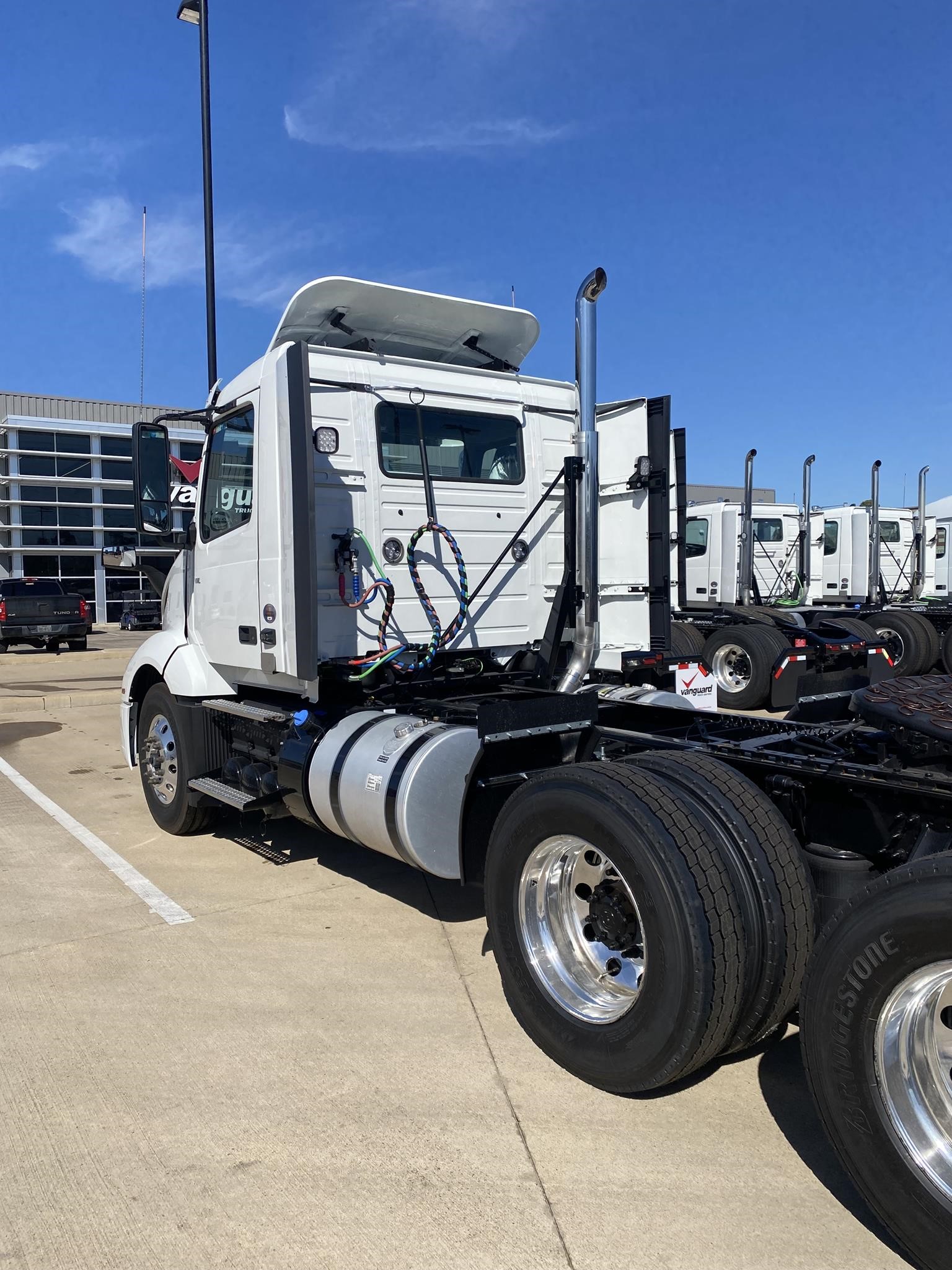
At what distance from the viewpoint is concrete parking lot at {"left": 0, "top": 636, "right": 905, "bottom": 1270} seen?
8.21ft

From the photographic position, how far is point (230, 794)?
18.5 feet

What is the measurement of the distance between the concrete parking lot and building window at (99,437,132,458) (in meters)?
42.0

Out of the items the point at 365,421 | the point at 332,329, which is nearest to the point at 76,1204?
the point at 365,421

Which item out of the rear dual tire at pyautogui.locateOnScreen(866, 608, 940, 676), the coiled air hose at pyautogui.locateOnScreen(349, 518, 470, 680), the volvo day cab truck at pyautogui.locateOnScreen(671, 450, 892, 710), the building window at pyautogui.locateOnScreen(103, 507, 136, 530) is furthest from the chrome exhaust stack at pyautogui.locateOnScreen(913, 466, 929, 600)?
the building window at pyautogui.locateOnScreen(103, 507, 136, 530)

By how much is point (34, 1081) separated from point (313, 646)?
230 centimetres

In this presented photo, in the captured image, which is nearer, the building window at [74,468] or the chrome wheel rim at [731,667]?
the chrome wheel rim at [731,667]

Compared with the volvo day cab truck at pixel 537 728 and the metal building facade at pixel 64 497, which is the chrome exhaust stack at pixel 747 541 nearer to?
the volvo day cab truck at pixel 537 728

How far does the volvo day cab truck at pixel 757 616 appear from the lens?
1109cm

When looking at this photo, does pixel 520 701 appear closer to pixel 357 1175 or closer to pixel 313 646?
pixel 313 646

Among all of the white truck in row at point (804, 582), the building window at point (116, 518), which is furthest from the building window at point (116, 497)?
the white truck in row at point (804, 582)

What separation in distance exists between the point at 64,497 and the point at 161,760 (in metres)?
40.4

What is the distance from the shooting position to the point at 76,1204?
266 cm

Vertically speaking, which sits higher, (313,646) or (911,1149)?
(313,646)

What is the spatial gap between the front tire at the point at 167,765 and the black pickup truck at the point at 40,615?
56.6ft
